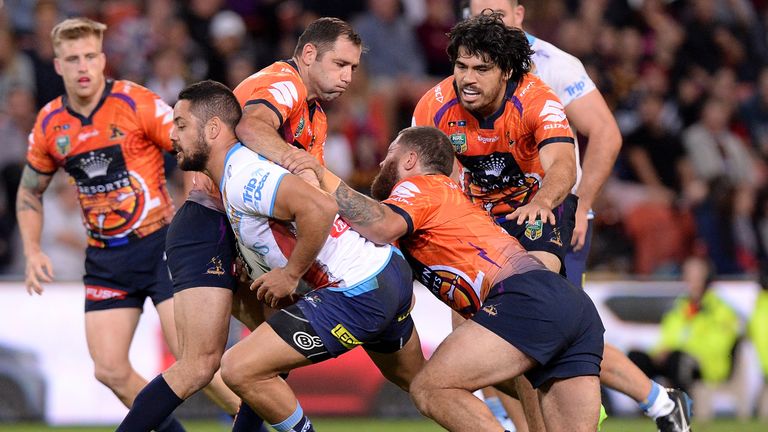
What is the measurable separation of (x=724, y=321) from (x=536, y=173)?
203 inches

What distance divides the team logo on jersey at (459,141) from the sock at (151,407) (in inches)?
86.3

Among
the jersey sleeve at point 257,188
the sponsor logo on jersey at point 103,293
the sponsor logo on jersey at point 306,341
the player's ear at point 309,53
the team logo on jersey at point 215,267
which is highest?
the player's ear at point 309,53

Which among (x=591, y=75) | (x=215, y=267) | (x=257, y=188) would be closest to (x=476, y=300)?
(x=257, y=188)

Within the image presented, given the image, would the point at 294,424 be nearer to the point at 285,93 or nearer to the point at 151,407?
the point at 151,407

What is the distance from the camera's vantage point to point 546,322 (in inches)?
239

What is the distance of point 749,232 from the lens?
13.6 m

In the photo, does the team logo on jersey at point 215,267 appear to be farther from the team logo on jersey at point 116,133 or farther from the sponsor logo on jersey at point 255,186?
the team logo on jersey at point 116,133

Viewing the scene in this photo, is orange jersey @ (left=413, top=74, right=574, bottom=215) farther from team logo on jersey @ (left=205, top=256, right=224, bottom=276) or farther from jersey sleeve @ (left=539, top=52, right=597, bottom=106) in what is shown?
team logo on jersey @ (left=205, top=256, right=224, bottom=276)

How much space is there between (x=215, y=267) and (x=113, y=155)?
1.59 metres

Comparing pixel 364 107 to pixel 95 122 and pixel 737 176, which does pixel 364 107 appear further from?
pixel 95 122

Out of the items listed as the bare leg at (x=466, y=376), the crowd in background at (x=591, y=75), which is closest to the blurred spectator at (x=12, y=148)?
the crowd in background at (x=591, y=75)

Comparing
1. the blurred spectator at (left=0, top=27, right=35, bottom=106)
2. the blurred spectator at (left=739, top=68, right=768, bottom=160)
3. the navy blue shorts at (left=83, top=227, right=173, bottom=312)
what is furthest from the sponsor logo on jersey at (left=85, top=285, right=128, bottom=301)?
the blurred spectator at (left=739, top=68, right=768, bottom=160)

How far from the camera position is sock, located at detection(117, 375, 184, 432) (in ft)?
21.3

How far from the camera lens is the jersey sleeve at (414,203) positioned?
6.23 meters
